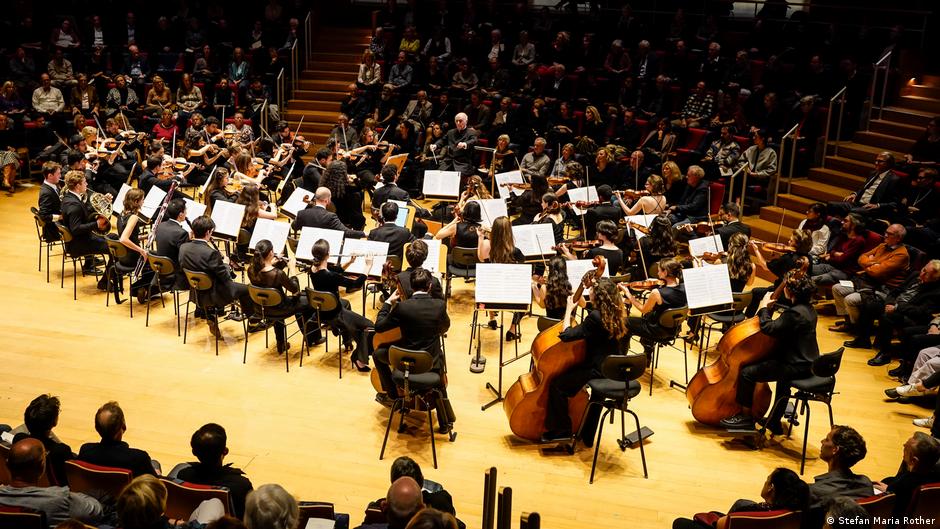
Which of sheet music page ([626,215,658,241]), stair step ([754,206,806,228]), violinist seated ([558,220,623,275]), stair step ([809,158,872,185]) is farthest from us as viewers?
stair step ([809,158,872,185])

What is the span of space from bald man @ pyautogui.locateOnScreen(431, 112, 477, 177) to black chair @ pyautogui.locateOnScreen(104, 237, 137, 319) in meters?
5.56

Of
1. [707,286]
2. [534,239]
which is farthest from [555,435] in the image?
[534,239]

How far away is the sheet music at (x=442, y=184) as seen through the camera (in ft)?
36.0

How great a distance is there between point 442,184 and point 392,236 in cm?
233

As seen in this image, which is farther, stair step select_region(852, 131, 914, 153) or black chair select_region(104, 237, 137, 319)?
stair step select_region(852, 131, 914, 153)

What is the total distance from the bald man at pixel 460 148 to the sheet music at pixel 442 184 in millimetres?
2196

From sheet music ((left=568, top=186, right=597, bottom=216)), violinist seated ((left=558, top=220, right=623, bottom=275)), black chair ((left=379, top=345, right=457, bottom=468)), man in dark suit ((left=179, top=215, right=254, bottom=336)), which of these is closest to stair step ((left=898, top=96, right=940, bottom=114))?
sheet music ((left=568, top=186, right=597, bottom=216))

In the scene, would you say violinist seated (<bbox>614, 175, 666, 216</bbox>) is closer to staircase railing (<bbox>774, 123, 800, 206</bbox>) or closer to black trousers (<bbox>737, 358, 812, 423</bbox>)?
staircase railing (<bbox>774, 123, 800, 206</bbox>)

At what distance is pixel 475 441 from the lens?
682 centimetres

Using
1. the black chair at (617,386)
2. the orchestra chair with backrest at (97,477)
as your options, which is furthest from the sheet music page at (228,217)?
the orchestra chair with backrest at (97,477)

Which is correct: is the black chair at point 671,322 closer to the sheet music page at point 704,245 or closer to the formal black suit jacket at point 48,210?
the sheet music page at point 704,245

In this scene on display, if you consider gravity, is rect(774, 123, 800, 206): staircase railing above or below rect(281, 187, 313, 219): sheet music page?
above

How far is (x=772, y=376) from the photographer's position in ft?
21.5

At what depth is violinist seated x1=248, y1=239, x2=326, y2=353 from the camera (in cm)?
779
